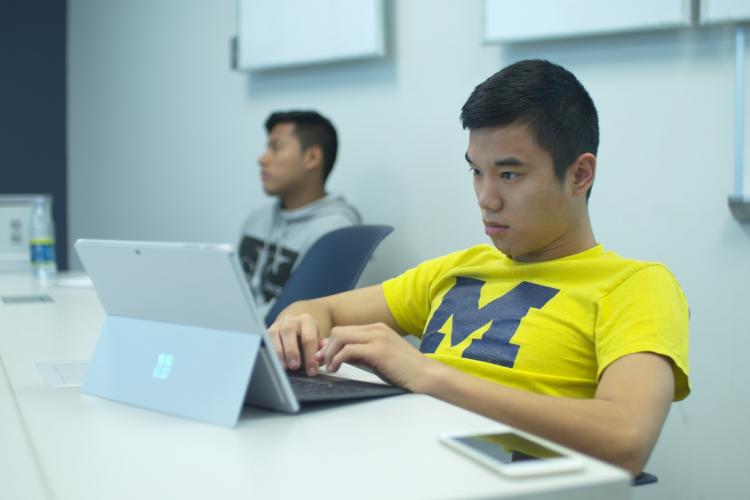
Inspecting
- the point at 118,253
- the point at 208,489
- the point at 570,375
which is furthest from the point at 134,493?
the point at 570,375

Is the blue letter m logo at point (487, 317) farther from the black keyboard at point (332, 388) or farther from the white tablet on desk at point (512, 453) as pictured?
the white tablet on desk at point (512, 453)

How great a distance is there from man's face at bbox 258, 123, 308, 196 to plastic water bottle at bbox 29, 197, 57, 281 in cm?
84

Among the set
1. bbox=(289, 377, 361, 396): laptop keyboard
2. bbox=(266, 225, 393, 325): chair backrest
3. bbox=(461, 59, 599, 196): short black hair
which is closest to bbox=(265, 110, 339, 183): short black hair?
bbox=(266, 225, 393, 325): chair backrest

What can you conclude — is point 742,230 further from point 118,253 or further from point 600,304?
point 118,253

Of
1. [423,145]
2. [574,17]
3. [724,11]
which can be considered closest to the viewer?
[724,11]

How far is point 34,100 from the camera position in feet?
15.5

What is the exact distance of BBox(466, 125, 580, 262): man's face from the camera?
1.43 meters

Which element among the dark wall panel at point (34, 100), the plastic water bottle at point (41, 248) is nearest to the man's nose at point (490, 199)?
the plastic water bottle at point (41, 248)

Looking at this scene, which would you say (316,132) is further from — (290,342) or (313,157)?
(290,342)

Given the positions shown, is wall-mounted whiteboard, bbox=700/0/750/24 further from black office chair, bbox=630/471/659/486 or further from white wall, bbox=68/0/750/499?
black office chair, bbox=630/471/659/486

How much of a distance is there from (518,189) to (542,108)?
0.14 metres

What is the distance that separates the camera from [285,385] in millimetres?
1063

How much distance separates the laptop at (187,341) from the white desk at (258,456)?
0.09 ft

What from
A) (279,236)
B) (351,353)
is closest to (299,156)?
(279,236)
